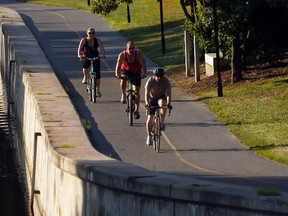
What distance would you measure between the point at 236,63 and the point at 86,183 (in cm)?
1643

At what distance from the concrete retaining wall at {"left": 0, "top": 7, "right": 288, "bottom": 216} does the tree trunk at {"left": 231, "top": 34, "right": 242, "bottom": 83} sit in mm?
5241

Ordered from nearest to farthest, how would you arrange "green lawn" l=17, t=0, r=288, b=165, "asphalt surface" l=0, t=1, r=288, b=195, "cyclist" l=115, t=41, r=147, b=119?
"asphalt surface" l=0, t=1, r=288, b=195 → "green lawn" l=17, t=0, r=288, b=165 → "cyclist" l=115, t=41, r=147, b=119

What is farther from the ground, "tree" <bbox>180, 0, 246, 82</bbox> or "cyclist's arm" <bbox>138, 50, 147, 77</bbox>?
"tree" <bbox>180, 0, 246, 82</bbox>

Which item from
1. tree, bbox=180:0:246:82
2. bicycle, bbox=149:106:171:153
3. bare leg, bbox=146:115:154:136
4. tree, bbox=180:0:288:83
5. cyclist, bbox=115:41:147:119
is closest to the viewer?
bicycle, bbox=149:106:171:153

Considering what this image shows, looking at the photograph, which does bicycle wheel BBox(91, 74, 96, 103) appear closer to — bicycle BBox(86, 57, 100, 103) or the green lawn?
bicycle BBox(86, 57, 100, 103)

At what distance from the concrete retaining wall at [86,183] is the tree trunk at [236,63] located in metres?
5.24

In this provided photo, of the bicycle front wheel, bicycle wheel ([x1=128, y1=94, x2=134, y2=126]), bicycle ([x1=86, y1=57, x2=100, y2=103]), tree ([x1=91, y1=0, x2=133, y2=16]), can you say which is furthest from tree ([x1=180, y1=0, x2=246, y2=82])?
the bicycle front wheel

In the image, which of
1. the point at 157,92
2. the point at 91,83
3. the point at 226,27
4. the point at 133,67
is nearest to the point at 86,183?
the point at 157,92

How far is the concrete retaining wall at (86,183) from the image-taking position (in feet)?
40.2

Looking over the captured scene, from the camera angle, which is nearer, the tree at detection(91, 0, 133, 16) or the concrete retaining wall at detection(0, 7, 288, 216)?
the concrete retaining wall at detection(0, 7, 288, 216)

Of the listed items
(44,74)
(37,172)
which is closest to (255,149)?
(37,172)

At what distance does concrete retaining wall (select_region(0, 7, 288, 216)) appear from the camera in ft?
A: 40.2

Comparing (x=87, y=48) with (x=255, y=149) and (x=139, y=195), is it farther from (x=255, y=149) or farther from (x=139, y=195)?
(x=139, y=195)

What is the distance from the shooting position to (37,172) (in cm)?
2294
